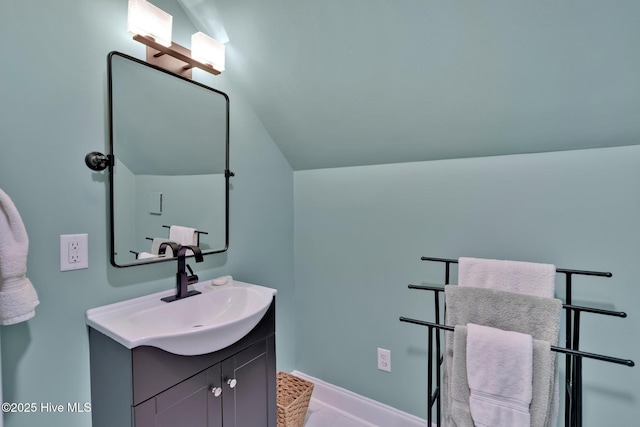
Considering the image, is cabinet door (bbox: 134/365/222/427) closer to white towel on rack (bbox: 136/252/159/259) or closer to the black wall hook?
white towel on rack (bbox: 136/252/159/259)

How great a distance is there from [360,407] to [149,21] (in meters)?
2.13

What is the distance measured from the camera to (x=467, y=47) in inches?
44.4

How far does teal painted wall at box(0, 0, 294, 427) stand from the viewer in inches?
38.0

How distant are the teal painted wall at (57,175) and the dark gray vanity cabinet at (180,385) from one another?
0.11 meters

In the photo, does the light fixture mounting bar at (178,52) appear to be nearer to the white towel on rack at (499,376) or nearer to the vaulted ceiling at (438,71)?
the vaulted ceiling at (438,71)

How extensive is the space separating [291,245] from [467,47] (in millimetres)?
1415

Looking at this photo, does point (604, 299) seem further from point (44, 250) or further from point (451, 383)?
point (44, 250)

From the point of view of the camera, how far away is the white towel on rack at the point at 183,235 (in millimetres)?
1393

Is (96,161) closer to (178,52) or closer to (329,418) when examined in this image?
(178,52)

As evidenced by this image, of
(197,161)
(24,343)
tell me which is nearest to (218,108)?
(197,161)

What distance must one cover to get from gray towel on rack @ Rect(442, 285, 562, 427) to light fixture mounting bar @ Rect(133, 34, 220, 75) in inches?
55.9

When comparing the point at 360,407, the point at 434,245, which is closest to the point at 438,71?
the point at 434,245

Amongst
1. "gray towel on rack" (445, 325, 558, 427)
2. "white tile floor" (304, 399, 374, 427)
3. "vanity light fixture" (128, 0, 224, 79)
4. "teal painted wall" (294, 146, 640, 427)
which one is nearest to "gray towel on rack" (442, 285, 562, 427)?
"gray towel on rack" (445, 325, 558, 427)

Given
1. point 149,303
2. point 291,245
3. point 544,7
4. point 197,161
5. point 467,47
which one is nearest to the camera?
point 544,7
